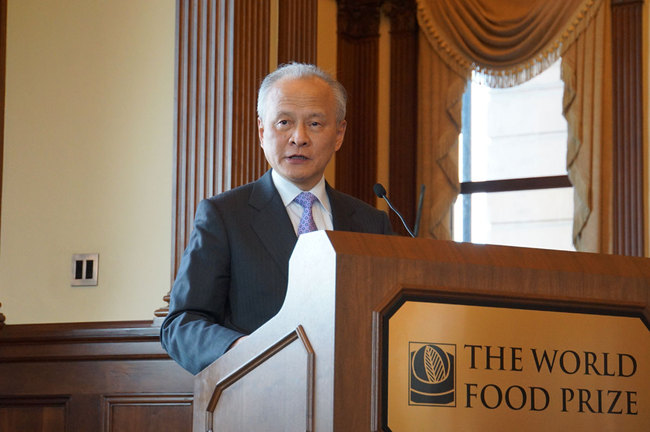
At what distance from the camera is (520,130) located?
6754 millimetres

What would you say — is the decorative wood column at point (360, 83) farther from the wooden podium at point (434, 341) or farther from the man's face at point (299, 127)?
the wooden podium at point (434, 341)

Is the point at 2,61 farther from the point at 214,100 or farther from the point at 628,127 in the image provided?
the point at 628,127

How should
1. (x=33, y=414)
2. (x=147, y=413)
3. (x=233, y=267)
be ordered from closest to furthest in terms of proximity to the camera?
(x=233, y=267), (x=147, y=413), (x=33, y=414)

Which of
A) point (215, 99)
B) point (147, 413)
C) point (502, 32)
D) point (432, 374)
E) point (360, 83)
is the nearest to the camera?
point (432, 374)

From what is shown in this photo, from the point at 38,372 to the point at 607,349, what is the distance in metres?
2.57

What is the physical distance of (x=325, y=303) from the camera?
1402 mm

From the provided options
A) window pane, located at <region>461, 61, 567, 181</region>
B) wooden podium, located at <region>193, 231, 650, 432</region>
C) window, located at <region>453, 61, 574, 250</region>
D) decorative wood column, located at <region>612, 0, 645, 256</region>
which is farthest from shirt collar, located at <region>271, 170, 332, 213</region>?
window pane, located at <region>461, 61, 567, 181</region>

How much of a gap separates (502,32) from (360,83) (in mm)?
1046

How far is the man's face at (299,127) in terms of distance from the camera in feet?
7.53

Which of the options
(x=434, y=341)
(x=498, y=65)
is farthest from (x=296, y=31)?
(x=434, y=341)

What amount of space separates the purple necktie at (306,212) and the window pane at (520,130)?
4.49 meters

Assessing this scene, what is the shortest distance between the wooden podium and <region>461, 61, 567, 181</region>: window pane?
16.7 ft

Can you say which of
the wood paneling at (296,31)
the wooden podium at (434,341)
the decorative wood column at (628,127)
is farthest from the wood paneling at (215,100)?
the decorative wood column at (628,127)

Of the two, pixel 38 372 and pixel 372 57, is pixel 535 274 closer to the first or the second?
pixel 38 372
